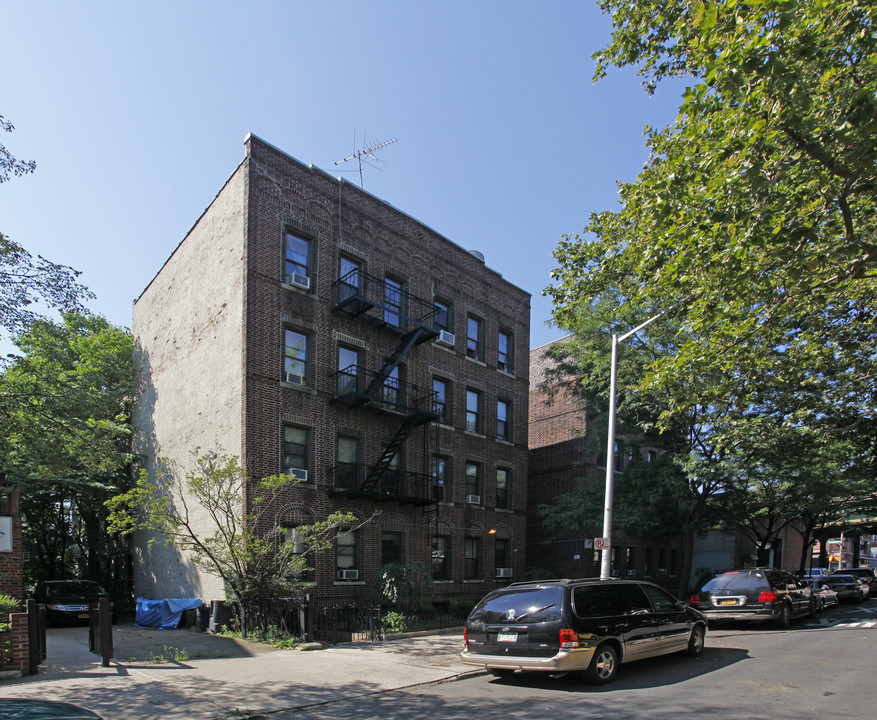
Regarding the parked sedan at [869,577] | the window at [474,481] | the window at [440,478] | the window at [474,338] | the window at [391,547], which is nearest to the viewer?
the window at [391,547]

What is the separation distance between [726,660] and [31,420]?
16757mm

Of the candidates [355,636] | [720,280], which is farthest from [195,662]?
[720,280]

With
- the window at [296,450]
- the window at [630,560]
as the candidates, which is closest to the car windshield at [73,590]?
the window at [296,450]

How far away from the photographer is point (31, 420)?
17.5 meters

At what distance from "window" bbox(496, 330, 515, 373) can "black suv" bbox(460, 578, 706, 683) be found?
1697cm

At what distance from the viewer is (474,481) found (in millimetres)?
25875

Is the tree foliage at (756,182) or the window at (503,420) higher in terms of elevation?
the tree foliage at (756,182)

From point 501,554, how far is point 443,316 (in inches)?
371

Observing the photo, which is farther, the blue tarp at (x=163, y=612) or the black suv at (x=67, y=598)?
the black suv at (x=67, y=598)

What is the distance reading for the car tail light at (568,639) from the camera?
9.46 m

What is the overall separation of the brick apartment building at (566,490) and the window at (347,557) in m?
9.64

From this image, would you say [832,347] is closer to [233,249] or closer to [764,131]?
[764,131]

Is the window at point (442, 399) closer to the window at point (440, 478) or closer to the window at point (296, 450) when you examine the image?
the window at point (440, 478)

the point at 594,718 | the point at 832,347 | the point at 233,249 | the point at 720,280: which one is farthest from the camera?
the point at 233,249
